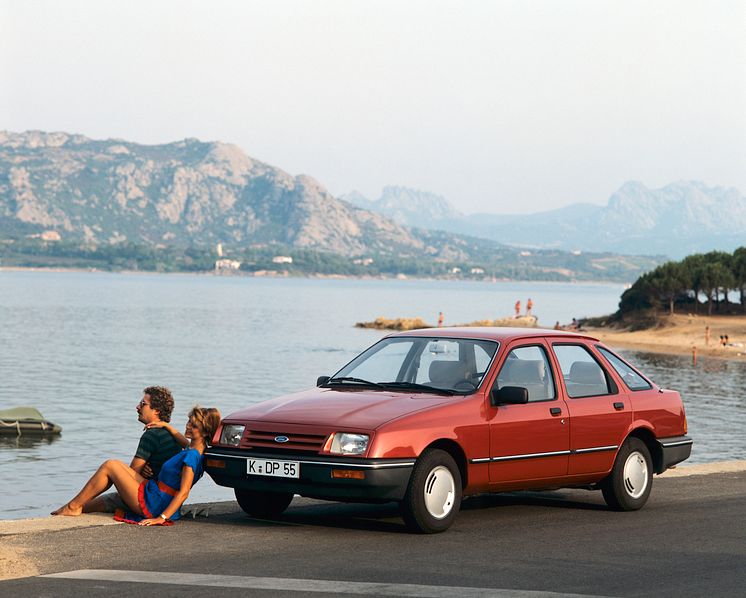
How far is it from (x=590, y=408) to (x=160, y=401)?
3.90 m

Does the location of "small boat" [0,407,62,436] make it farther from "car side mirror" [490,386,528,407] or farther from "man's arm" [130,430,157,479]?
"car side mirror" [490,386,528,407]

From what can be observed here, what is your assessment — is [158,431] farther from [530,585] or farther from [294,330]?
[294,330]

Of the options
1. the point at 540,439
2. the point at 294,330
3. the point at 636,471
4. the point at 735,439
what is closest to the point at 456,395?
the point at 540,439

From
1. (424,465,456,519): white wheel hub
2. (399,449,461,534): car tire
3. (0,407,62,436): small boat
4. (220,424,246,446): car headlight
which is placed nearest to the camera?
(399,449,461,534): car tire

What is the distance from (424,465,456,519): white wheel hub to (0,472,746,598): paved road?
25 cm

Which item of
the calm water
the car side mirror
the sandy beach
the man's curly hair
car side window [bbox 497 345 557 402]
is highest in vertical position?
car side window [bbox 497 345 557 402]

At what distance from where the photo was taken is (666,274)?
86.2 m

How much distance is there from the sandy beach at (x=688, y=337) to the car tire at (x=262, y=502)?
2320 inches

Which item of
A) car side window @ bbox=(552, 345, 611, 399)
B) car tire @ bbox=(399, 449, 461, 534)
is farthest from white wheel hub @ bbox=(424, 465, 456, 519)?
car side window @ bbox=(552, 345, 611, 399)

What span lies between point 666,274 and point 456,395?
257ft

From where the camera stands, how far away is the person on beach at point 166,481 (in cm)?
1019

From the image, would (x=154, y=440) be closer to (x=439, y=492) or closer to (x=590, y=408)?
(x=439, y=492)

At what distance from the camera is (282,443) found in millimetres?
9844

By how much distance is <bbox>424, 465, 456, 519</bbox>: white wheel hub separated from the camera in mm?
9977
